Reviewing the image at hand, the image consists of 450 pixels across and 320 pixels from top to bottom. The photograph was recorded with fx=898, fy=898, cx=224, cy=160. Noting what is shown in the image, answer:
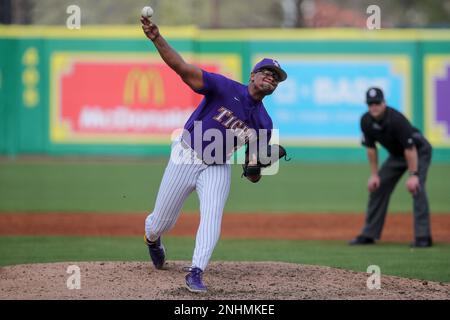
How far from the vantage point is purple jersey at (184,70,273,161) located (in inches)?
246

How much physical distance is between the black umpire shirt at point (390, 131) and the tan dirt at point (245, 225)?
4.16ft

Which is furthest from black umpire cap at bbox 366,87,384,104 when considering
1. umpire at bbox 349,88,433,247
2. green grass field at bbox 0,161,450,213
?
green grass field at bbox 0,161,450,213

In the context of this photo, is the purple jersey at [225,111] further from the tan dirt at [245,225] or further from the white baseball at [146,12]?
the tan dirt at [245,225]

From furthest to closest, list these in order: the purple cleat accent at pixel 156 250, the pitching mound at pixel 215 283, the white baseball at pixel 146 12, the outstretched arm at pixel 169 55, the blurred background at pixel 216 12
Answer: the blurred background at pixel 216 12, the purple cleat accent at pixel 156 250, the pitching mound at pixel 215 283, the outstretched arm at pixel 169 55, the white baseball at pixel 146 12

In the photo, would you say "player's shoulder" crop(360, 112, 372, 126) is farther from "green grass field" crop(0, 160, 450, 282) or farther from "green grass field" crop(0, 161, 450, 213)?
"green grass field" crop(0, 161, 450, 213)

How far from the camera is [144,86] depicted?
19.3 meters

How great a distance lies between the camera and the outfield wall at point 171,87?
62.9ft

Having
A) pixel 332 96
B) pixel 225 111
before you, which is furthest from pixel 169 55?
pixel 332 96

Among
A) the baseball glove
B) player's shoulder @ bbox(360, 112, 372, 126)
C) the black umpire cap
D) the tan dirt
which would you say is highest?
the black umpire cap

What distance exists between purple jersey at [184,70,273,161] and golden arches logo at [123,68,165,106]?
42.4 feet

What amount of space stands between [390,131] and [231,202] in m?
5.23

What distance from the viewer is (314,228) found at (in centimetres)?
1122
